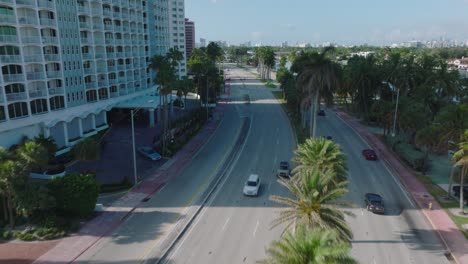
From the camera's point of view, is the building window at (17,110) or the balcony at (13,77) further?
the building window at (17,110)

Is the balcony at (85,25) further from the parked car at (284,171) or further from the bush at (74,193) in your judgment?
the parked car at (284,171)

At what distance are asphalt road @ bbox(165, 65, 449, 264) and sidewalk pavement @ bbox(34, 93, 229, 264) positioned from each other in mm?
7337

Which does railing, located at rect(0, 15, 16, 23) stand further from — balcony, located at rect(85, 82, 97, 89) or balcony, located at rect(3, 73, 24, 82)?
balcony, located at rect(85, 82, 97, 89)

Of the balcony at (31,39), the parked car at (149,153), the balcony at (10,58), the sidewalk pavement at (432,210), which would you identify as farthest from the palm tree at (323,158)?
the balcony at (31,39)

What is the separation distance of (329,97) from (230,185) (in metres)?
19.2

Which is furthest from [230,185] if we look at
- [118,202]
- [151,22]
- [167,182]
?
[151,22]

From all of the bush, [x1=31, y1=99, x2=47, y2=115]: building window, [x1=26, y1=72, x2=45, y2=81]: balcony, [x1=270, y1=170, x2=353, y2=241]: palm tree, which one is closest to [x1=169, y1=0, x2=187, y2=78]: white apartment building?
[x1=26, y1=72, x2=45, y2=81]: balcony

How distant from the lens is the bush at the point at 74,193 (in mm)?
32625

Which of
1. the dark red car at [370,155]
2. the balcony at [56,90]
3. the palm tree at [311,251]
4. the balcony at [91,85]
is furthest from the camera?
the balcony at [91,85]

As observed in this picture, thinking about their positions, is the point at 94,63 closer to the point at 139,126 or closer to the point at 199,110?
the point at 139,126

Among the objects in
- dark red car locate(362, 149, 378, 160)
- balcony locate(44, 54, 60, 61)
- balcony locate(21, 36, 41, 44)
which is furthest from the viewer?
balcony locate(44, 54, 60, 61)

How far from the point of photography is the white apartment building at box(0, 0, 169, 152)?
47.4 m

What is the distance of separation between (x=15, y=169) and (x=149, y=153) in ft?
81.4

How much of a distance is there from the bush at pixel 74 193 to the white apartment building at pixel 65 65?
1844cm
